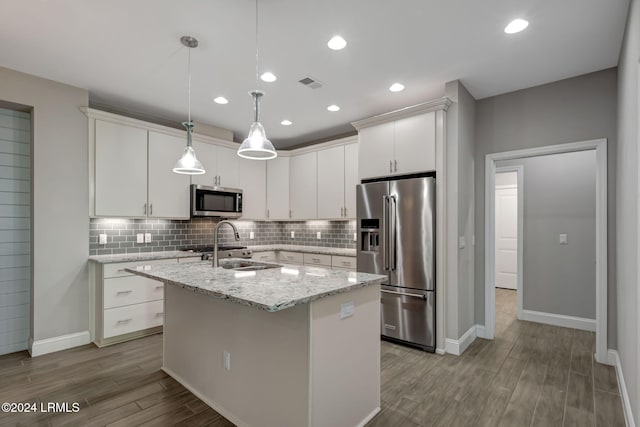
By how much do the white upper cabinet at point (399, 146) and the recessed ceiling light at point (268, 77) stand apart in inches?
49.0

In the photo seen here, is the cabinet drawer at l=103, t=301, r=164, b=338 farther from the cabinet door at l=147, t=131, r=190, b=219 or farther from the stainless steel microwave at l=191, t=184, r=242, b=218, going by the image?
the stainless steel microwave at l=191, t=184, r=242, b=218

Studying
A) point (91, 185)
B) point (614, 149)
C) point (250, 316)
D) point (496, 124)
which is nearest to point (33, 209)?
point (91, 185)

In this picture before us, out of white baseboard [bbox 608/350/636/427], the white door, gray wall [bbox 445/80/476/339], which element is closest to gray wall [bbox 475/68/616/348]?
white baseboard [bbox 608/350/636/427]

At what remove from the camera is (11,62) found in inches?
114

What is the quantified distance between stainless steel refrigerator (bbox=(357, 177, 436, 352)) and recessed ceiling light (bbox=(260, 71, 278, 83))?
1538mm

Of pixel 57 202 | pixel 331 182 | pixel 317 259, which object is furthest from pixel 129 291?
pixel 331 182

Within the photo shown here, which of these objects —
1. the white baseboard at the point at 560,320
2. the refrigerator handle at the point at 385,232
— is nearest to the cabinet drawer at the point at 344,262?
the refrigerator handle at the point at 385,232

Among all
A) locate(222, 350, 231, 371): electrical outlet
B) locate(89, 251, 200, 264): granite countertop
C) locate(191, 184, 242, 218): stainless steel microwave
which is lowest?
locate(222, 350, 231, 371): electrical outlet

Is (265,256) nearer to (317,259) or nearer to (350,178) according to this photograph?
(317,259)

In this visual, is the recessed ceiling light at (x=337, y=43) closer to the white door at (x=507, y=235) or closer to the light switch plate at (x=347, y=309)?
the light switch plate at (x=347, y=309)

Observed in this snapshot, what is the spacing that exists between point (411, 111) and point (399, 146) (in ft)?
1.27

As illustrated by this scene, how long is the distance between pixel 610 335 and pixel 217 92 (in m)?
4.61

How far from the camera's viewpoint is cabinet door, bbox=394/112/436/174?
333cm

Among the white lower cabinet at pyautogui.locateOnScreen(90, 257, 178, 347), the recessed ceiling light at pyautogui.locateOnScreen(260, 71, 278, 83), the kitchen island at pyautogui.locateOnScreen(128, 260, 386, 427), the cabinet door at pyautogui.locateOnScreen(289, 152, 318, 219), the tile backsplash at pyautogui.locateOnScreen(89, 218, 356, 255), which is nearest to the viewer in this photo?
the kitchen island at pyautogui.locateOnScreen(128, 260, 386, 427)
